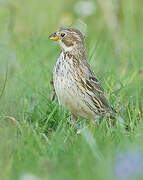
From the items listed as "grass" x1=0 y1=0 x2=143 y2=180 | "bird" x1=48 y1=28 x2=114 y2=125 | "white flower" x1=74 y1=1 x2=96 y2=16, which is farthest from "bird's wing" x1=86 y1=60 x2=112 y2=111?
"white flower" x1=74 y1=1 x2=96 y2=16

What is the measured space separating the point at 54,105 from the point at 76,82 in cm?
37

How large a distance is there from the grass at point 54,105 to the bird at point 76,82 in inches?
5.7

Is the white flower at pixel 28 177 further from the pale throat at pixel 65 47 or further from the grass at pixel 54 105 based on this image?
the pale throat at pixel 65 47

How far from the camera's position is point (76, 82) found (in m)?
4.31

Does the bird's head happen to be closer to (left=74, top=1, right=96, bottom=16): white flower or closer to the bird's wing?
the bird's wing

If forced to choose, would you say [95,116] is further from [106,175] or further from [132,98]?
[106,175]

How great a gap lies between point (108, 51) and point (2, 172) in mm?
4691

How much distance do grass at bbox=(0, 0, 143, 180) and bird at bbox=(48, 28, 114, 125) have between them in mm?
145

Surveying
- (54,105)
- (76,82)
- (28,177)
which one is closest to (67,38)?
(76,82)

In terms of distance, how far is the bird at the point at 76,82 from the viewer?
4277 millimetres

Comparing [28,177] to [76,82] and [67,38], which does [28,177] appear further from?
[67,38]

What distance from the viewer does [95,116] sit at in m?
4.49

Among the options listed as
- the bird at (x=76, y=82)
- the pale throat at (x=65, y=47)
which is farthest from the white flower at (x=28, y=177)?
the pale throat at (x=65, y=47)

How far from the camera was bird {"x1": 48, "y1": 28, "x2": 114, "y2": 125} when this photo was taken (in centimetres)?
428
